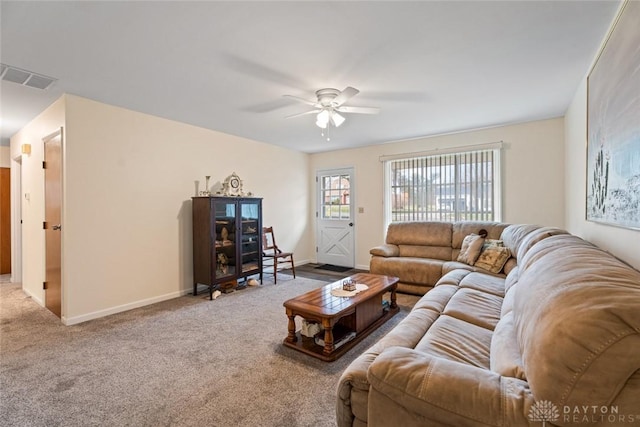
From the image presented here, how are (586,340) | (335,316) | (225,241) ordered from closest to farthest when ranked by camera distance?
(586,340), (335,316), (225,241)

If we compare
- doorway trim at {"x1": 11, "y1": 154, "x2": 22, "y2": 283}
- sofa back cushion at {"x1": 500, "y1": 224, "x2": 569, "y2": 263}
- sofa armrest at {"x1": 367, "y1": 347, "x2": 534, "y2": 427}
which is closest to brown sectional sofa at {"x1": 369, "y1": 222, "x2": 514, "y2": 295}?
sofa back cushion at {"x1": 500, "y1": 224, "x2": 569, "y2": 263}

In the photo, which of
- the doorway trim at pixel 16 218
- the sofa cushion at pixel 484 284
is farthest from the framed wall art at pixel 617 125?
the doorway trim at pixel 16 218

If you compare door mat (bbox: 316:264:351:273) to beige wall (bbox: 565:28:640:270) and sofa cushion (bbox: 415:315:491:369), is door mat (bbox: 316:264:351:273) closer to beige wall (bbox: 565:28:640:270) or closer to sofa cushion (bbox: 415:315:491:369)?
beige wall (bbox: 565:28:640:270)

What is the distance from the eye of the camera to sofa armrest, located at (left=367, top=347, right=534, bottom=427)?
3.08 feet

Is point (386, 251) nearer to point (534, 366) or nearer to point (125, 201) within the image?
point (534, 366)

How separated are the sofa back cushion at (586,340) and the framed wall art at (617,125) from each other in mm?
765

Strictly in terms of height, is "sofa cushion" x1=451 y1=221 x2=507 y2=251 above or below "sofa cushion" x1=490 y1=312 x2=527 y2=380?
above

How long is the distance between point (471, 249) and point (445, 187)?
144cm

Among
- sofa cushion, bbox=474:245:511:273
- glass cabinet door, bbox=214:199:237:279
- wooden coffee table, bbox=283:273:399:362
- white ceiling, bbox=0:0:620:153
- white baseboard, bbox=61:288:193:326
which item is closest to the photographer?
white ceiling, bbox=0:0:620:153

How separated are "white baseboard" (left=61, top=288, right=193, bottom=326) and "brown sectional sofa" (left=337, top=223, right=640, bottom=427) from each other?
313cm

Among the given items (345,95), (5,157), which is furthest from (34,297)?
(345,95)

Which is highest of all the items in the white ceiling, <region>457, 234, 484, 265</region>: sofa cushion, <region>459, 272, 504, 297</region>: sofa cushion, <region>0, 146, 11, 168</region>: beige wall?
the white ceiling

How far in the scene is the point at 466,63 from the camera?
2438 millimetres

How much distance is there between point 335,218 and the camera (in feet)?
19.8
